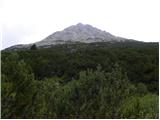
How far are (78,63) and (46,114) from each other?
2263 centimetres

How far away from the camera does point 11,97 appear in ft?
26.6

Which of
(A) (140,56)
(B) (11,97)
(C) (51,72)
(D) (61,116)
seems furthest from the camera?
(A) (140,56)

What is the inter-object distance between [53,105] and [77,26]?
142m

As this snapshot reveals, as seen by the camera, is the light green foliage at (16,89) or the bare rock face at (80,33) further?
the bare rock face at (80,33)

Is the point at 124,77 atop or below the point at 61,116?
atop

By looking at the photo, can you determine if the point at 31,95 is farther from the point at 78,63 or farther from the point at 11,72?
the point at 78,63

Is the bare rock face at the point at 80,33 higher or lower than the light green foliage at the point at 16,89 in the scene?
lower

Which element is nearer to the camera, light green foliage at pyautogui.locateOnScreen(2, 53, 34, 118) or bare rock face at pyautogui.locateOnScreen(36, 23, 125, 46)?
light green foliage at pyautogui.locateOnScreen(2, 53, 34, 118)

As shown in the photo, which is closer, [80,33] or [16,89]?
[16,89]

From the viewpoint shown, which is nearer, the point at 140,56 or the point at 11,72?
the point at 11,72

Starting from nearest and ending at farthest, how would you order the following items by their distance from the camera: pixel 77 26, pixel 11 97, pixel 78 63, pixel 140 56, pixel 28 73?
pixel 11 97
pixel 28 73
pixel 78 63
pixel 140 56
pixel 77 26

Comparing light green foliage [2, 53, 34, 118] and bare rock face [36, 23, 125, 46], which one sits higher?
light green foliage [2, 53, 34, 118]

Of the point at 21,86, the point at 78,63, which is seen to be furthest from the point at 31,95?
the point at 78,63

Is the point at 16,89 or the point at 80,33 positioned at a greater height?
the point at 16,89
